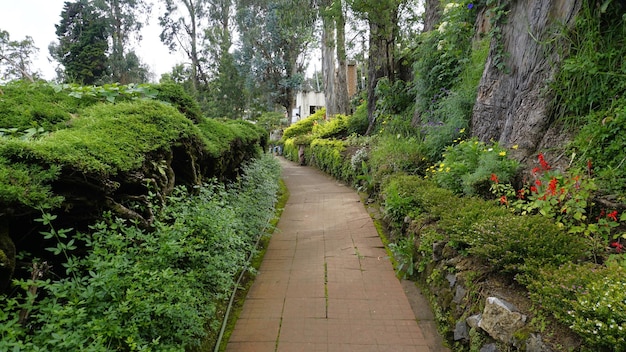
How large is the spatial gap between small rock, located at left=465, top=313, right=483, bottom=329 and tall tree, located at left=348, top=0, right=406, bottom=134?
24.7 feet

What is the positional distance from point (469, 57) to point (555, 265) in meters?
5.17

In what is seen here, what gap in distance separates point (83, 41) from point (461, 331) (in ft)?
87.8

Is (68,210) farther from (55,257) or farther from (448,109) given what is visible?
(448,109)

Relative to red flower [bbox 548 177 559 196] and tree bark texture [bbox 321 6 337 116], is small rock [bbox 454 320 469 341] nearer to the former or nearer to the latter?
red flower [bbox 548 177 559 196]

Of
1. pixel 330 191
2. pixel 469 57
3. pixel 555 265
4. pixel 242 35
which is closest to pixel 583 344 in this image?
pixel 555 265

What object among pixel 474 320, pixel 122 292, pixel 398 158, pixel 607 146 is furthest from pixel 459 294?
pixel 398 158

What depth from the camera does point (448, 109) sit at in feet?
19.7

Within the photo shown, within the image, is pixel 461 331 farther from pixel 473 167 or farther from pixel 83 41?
pixel 83 41

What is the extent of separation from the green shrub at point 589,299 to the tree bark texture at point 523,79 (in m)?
2.33

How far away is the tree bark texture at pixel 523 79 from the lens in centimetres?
405

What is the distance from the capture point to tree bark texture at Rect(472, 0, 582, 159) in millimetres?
4055

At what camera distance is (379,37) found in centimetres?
950

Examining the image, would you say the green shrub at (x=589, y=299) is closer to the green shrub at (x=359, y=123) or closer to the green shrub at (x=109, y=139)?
the green shrub at (x=109, y=139)

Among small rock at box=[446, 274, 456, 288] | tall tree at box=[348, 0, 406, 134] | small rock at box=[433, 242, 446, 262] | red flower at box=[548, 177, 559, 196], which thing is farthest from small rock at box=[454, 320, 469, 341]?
tall tree at box=[348, 0, 406, 134]
